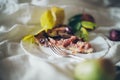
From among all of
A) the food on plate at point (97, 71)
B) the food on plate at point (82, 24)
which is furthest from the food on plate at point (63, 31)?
the food on plate at point (97, 71)

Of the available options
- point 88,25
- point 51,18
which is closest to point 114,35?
point 88,25

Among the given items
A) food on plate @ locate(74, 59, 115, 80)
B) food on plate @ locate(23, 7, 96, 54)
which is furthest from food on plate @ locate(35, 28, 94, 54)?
food on plate @ locate(74, 59, 115, 80)

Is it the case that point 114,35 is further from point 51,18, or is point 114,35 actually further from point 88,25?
point 51,18

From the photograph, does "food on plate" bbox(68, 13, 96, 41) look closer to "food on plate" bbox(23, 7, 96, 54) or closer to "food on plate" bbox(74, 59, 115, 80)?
"food on plate" bbox(23, 7, 96, 54)

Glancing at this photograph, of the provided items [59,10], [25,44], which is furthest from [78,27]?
[25,44]

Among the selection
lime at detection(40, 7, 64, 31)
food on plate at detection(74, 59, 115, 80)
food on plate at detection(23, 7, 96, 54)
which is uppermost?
lime at detection(40, 7, 64, 31)

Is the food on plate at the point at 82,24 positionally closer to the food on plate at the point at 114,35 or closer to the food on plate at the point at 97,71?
the food on plate at the point at 114,35
